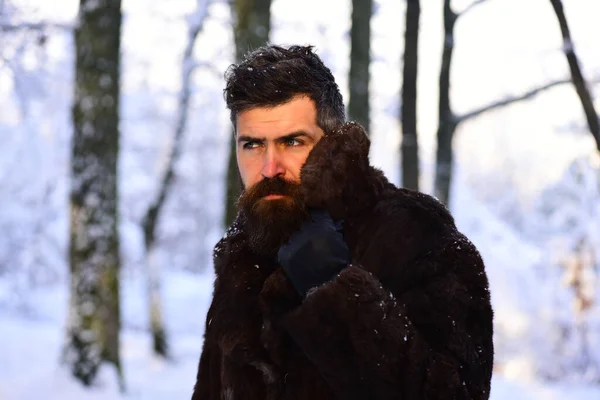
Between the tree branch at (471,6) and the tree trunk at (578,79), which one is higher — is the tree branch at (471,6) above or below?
above

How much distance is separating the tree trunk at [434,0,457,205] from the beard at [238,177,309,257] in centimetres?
684

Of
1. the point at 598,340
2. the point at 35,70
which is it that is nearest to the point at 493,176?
the point at 598,340

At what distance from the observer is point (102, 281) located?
8.48m

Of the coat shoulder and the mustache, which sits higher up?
the mustache

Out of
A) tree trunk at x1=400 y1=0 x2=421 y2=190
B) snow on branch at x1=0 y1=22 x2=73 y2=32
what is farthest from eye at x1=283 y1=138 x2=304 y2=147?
snow on branch at x1=0 y1=22 x2=73 y2=32

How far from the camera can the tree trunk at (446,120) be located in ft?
30.7

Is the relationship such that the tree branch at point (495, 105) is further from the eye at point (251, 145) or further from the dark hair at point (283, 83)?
the eye at point (251, 145)

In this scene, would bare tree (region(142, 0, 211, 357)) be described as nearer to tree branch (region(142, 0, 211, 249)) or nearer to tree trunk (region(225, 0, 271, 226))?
tree branch (region(142, 0, 211, 249))

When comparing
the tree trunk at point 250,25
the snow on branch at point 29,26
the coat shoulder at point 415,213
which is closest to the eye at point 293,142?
the coat shoulder at point 415,213

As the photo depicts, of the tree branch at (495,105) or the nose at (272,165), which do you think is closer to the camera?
the nose at (272,165)

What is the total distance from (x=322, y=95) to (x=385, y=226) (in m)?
0.64

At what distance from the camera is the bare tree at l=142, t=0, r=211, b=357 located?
13.6 metres

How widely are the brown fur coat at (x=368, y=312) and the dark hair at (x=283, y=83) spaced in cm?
25

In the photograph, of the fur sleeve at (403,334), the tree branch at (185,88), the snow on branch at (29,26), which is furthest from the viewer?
the tree branch at (185,88)
